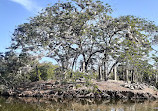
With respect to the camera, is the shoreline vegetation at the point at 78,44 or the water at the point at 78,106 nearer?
the water at the point at 78,106

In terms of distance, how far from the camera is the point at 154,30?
24000 mm

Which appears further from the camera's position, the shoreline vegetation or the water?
the shoreline vegetation

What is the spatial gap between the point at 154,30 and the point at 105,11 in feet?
23.5

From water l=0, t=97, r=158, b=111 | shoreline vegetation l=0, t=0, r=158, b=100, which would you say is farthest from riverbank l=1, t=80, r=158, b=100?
water l=0, t=97, r=158, b=111

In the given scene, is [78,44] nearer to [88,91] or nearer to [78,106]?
[88,91]

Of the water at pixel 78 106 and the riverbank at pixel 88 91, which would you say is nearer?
the water at pixel 78 106

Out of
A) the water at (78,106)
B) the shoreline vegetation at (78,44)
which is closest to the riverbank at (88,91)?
the shoreline vegetation at (78,44)

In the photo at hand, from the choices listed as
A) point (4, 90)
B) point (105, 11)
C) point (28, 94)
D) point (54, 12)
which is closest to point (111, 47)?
point (105, 11)

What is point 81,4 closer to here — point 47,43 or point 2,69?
point 47,43

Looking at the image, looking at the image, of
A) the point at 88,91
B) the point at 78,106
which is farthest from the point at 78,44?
the point at 78,106

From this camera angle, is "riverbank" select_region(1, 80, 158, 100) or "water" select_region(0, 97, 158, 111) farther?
"riverbank" select_region(1, 80, 158, 100)

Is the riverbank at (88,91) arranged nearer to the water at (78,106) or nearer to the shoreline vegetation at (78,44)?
the shoreline vegetation at (78,44)

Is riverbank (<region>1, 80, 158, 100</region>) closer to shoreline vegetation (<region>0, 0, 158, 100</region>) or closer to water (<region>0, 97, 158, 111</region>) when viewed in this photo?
shoreline vegetation (<region>0, 0, 158, 100</region>)

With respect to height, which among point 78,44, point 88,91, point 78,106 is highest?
point 78,44
